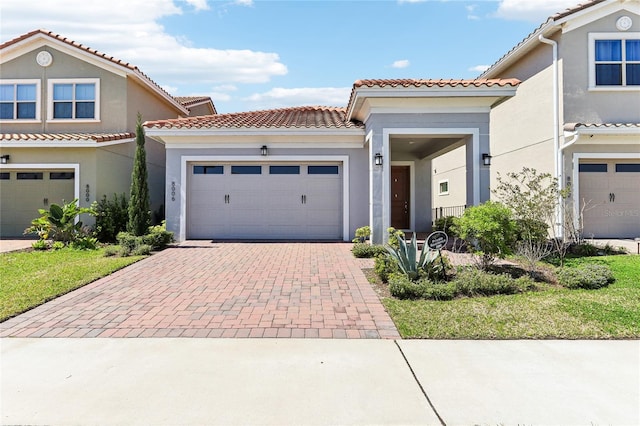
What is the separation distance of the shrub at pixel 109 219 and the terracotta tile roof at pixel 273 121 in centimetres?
312

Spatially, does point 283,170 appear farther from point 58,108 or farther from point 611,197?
point 611,197

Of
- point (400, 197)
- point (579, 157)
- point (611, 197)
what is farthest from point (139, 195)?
point (611, 197)

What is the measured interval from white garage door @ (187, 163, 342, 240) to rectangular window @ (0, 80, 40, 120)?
297 inches

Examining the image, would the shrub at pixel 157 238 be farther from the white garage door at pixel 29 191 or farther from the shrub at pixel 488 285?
the shrub at pixel 488 285

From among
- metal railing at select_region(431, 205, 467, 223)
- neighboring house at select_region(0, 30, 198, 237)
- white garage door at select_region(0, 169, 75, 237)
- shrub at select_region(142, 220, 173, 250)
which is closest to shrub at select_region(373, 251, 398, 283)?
shrub at select_region(142, 220, 173, 250)

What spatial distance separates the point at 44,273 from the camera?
7668mm

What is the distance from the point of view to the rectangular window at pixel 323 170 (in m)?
13.1

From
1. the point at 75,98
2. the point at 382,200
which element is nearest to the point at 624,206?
the point at 382,200

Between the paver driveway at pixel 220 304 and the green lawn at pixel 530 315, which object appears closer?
the green lawn at pixel 530 315

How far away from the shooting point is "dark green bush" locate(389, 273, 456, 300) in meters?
5.89

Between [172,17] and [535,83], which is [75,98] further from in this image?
[535,83]

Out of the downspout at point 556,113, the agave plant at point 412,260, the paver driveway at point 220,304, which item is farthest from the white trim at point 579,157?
the paver driveway at point 220,304

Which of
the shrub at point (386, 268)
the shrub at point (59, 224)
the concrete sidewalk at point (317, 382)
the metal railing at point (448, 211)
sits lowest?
the concrete sidewalk at point (317, 382)

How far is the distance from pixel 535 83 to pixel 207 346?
575 inches
